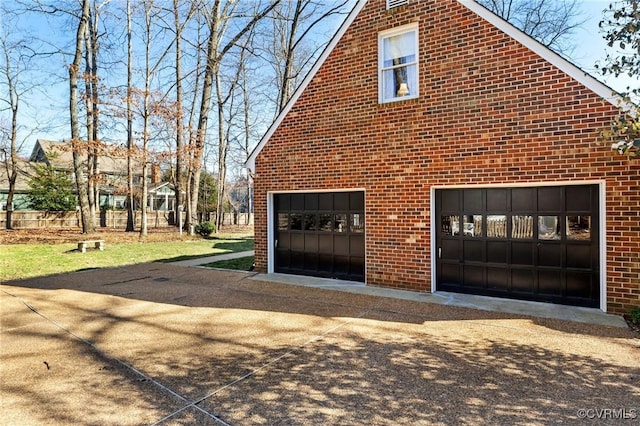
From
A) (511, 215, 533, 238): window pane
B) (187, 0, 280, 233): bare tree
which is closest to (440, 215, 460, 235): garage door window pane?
(511, 215, 533, 238): window pane

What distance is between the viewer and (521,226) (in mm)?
6758

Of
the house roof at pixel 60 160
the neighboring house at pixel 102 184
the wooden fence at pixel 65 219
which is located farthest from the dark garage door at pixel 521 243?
the wooden fence at pixel 65 219

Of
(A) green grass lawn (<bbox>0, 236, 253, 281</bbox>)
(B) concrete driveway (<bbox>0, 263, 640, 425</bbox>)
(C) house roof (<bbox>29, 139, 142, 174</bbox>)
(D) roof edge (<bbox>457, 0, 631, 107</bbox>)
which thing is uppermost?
(C) house roof (<bbox>29, 139, 142, 174</bbox>)

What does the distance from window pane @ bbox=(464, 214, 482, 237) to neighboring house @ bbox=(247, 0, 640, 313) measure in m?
0.03

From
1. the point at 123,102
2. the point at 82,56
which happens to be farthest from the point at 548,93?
the point at 82,56

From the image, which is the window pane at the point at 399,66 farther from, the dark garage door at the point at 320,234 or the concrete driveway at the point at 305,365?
the concrete driveway at the point at 305,365

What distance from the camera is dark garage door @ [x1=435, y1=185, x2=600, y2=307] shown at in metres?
6.26

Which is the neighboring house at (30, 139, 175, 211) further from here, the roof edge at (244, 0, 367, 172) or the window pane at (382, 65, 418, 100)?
the window pane at (382, 65, 418, 100)

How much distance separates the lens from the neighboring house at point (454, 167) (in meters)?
6.07

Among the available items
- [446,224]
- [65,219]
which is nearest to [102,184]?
[65,219]

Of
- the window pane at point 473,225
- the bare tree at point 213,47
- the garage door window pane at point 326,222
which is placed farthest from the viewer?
the bare tree at point 213,47

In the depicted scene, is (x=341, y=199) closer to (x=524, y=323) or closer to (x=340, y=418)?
(x=524, y=323)

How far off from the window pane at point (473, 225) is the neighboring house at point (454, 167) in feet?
0.09

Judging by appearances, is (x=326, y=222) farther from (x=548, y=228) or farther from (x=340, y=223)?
(x=548, y=228)
